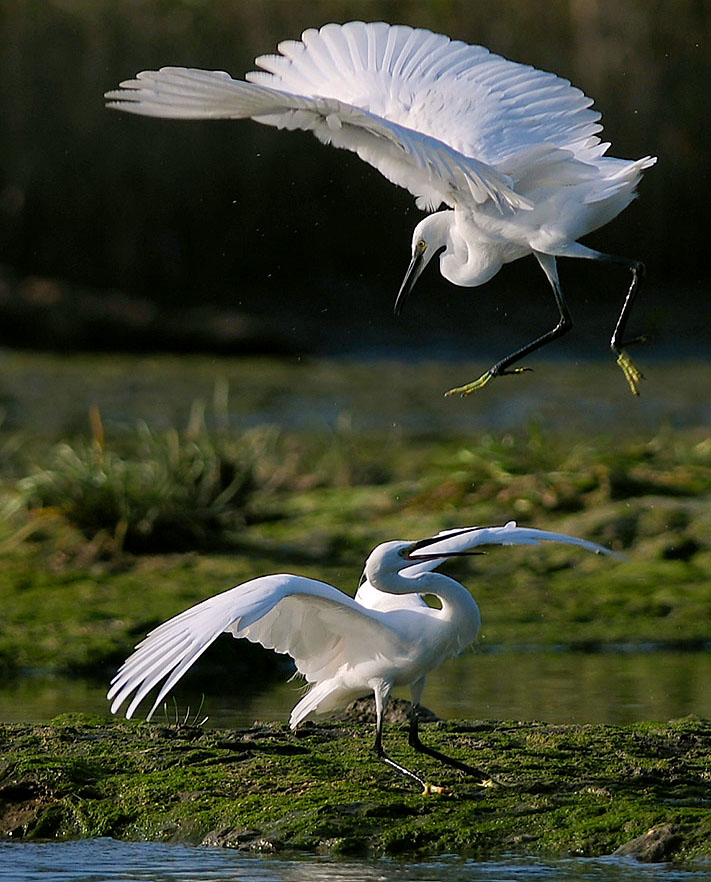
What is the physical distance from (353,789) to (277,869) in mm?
484

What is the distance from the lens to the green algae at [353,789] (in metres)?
4.71

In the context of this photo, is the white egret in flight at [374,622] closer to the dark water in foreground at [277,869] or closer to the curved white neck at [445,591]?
the curved white neck at [445,591]

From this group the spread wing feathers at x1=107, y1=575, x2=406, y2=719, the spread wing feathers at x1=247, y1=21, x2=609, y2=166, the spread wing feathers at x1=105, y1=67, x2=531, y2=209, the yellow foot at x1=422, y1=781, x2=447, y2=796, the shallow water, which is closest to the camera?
the spread wing feathers at x1=107, y1=575, x2=406, y2=719

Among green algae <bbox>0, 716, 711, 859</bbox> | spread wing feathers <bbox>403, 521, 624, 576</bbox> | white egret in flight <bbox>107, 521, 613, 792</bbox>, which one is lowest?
green algae <bbox>0, 716, 711, 859</bbox>

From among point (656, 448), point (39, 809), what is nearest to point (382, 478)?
point (656, 448)

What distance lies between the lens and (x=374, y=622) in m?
5.16

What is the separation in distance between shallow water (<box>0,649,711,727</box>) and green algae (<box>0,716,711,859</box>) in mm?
604

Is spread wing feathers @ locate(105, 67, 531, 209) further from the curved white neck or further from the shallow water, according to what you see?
the shallow water

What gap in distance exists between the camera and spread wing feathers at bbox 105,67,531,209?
4824 mm

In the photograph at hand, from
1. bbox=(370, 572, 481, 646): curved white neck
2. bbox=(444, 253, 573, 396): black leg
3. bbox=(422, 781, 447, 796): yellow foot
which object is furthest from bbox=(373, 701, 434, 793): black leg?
bbox=(444, 253, 573, 396): black leg

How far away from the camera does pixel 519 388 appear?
1316 cm

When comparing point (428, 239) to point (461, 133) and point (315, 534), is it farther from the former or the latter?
point (315, 534)

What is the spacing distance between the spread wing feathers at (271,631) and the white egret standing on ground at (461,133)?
1.07 metres

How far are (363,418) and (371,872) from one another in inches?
307
